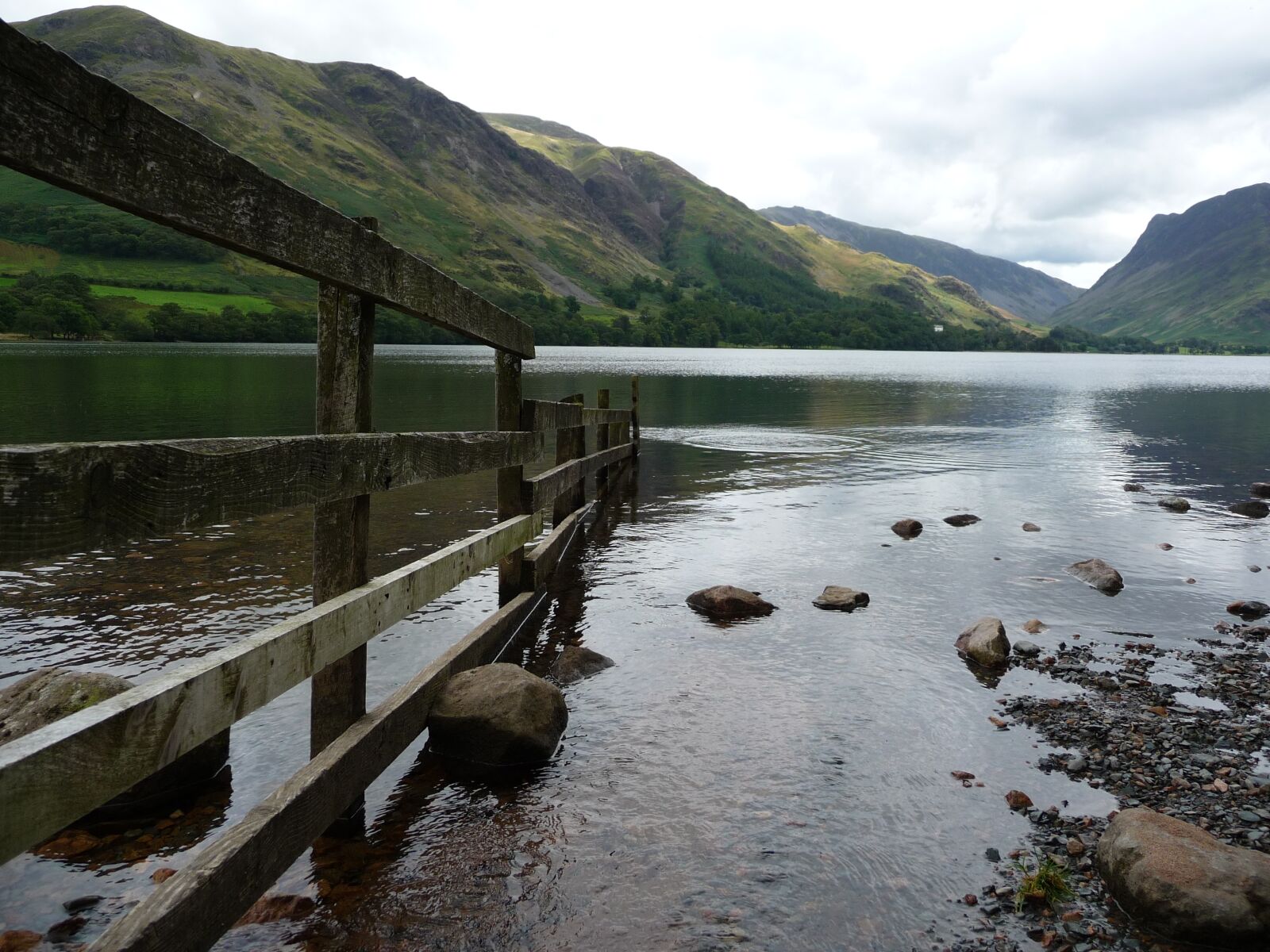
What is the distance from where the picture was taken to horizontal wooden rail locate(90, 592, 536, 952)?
3369 mm

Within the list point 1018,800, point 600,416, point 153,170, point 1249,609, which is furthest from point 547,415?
point 600,416

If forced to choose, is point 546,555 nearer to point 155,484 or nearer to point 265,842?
point 265,842

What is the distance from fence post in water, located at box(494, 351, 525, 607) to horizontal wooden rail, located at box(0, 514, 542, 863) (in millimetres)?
3937

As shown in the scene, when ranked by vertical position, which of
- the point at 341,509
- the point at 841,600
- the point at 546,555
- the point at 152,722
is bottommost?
the point at 841,600

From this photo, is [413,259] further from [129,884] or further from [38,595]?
[38,595]

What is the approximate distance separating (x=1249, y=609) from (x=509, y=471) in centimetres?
1123

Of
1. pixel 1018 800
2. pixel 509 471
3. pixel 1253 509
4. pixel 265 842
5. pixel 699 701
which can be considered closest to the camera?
pixel 265 842

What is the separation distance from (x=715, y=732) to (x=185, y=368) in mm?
86558

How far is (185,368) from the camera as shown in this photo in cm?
8100

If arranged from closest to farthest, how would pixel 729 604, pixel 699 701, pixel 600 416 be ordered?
1. pixel 699 701
2. pixel 729 604
3. pixel 600 416

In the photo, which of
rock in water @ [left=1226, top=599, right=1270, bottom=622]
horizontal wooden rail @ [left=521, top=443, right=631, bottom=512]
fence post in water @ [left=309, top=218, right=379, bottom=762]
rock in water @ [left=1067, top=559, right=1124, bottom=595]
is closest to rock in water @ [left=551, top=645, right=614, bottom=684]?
horizontal wooden rail @ [left=521, top=443, right=631, bottom=512]

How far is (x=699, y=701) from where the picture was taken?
8.57 metres

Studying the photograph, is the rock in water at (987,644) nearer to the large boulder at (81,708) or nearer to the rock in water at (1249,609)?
the rock in water at (1249,609)

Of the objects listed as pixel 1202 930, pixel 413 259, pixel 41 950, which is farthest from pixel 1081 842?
pixel 41 950
